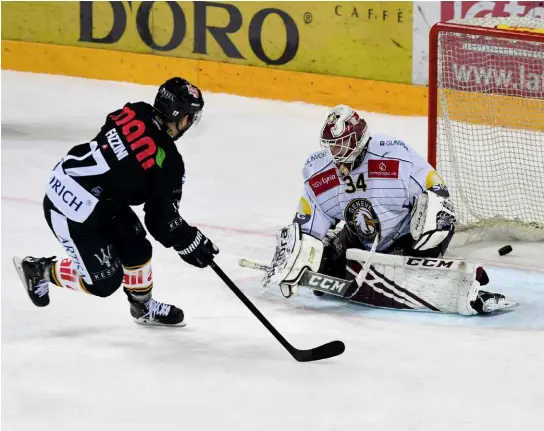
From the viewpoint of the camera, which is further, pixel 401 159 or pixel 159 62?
pixel 159 62

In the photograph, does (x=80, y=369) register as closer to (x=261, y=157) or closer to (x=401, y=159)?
(x=401, y=159)

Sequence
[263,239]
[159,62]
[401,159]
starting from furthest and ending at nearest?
1. [159,62]
2. [263,239]
3. [401,159]

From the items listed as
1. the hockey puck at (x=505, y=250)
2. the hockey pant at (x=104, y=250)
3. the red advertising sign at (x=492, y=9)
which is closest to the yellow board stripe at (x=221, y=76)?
the red advertising sign at (x=492, y=9)

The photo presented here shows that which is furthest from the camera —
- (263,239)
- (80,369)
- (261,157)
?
(261,157)

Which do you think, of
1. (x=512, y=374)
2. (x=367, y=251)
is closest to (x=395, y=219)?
(x=367, y=251)

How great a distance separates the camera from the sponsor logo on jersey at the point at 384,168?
4578mm

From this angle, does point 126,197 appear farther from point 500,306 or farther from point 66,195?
point 500,306

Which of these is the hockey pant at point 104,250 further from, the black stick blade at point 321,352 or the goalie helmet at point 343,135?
the goalie helmet at point 343,135

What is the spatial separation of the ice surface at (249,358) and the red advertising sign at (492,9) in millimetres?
1897

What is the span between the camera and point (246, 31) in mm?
8383

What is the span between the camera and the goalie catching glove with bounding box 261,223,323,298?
4559mm

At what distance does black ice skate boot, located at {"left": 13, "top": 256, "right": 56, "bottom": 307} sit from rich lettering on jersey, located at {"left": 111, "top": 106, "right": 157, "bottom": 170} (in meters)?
0.63

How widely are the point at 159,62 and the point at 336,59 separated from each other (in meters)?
1.41

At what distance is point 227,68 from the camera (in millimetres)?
8539
